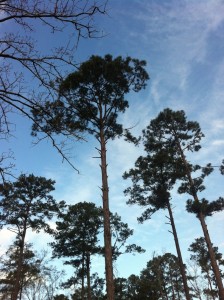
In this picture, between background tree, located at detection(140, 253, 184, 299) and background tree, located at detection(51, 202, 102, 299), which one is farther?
background tree, located at detection(140, 253, 184, 299)

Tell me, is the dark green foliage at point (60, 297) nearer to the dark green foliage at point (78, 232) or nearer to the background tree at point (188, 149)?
the dark green foliage at point (78, 232)

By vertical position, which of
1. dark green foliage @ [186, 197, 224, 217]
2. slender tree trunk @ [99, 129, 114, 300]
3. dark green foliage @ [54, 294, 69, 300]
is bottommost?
slender tree trunk @ [99, 129, 114, 300]

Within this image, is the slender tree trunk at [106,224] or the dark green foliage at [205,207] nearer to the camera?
the slender tree trunk at [106,224]

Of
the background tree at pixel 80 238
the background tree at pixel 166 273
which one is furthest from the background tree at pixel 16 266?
the background tree at pixel 166 273

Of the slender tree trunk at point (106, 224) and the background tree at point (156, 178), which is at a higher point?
the background tree at point (156, 178)

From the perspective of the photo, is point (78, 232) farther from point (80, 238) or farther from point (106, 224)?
point (106, 224)

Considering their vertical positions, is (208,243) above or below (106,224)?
above

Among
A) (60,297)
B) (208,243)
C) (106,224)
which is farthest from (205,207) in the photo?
(60,297)

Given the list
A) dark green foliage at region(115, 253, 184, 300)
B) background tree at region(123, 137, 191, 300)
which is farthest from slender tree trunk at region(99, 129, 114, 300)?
dark green foliage at region(115, 253, 184, 300)

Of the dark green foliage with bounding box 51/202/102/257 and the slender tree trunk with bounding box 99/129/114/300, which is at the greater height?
the dark green foliage with bounding box 51/202/102/257

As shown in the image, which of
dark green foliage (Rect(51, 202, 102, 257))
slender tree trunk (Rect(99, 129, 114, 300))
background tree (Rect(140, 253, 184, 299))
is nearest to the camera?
slender tree trunk (Rect(99, 129, 114, 300))

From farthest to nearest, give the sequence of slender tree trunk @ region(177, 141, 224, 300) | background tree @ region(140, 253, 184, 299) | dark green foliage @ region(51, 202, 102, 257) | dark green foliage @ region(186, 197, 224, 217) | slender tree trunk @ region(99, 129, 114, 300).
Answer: background tree @ region(140, 253, 184, 299) < dark green foliage @ region(51, 202, 102, 257) < dark green foliage @ region(186, 197, 224, 217) < slender tree trunk @ region(177, 141, 224, 300) < slender tree trunk @ region(99, 129, 114, 300)

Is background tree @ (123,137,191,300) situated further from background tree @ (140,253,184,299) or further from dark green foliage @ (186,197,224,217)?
background tree @ (140,253,184,299)

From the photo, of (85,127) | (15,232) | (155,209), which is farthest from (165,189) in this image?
(15,232)
